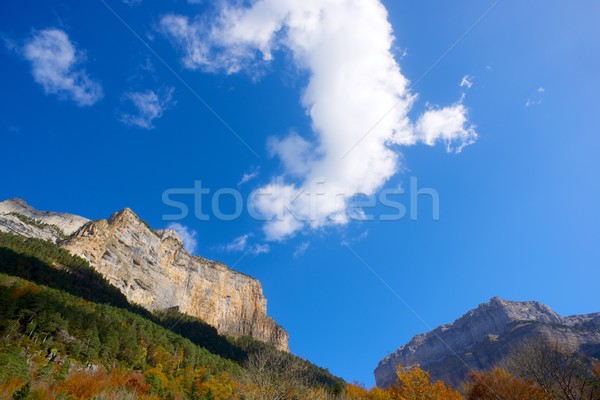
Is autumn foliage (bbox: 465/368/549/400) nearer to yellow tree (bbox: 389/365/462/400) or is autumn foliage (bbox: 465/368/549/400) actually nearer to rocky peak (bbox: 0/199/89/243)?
yellow tree (bbox: 389/365/462/400)

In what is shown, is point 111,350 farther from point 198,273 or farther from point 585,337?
point 585,337

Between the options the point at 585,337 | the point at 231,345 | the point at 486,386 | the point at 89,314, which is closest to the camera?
the point at 486,386

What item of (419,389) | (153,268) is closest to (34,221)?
(153,268)

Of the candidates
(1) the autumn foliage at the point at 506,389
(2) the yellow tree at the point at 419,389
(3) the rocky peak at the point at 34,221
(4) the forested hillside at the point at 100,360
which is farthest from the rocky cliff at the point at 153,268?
(1) the autumn foliage at the point at 506,389

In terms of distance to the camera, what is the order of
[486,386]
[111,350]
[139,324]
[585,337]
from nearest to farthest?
[486,386] → [111,350] → [139,324] → [585,337]

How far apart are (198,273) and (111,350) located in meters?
129

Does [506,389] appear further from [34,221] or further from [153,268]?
[34,221]

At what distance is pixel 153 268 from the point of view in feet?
520

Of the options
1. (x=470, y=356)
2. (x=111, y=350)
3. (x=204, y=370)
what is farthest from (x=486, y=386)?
(x=470, y=356)

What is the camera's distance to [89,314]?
198 ft

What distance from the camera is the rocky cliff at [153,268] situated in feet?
443

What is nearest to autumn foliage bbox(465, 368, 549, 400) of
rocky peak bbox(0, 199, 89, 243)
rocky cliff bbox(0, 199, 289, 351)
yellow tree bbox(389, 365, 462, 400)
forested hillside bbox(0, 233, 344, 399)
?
yellow tree bbox(389, 365, 462, 400)

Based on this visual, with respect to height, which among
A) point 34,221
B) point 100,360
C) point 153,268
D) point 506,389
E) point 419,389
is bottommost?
point 100,360

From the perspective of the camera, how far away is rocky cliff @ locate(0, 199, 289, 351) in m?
135
